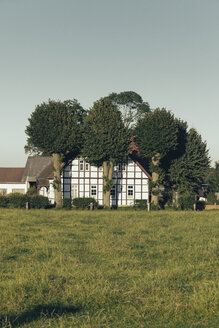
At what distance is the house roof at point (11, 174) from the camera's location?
234 ft

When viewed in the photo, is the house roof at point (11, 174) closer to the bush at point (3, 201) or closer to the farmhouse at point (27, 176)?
the farmhouse at point (27, 176)

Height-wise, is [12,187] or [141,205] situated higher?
[12,187]

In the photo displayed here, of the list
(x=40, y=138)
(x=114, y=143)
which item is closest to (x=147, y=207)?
(x=114, y=143)

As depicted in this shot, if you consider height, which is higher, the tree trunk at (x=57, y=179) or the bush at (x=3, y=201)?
the tree trunk at (x=57, y=179)

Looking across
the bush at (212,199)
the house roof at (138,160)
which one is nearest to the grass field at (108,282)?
the house roof at (138,160)

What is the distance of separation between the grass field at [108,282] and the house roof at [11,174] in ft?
172

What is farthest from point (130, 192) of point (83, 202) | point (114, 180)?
point (83, 202)

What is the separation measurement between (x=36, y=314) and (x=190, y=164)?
44.7 meters

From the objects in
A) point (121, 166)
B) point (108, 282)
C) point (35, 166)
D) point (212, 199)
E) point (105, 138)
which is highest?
point (105, 138)

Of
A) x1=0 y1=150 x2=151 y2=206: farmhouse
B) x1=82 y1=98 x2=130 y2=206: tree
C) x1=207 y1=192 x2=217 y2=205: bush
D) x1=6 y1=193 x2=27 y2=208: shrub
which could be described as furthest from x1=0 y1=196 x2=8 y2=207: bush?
x1=207 y1=192 x2=217 y2=205: bush

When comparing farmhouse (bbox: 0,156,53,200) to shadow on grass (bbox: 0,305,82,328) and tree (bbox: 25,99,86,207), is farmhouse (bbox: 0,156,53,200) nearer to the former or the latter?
tree (bbox: 25,99,86,207)

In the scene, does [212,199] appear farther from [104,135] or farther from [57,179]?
[57,179]

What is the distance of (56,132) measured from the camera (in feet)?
158

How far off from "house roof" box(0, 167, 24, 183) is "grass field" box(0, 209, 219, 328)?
172ft
